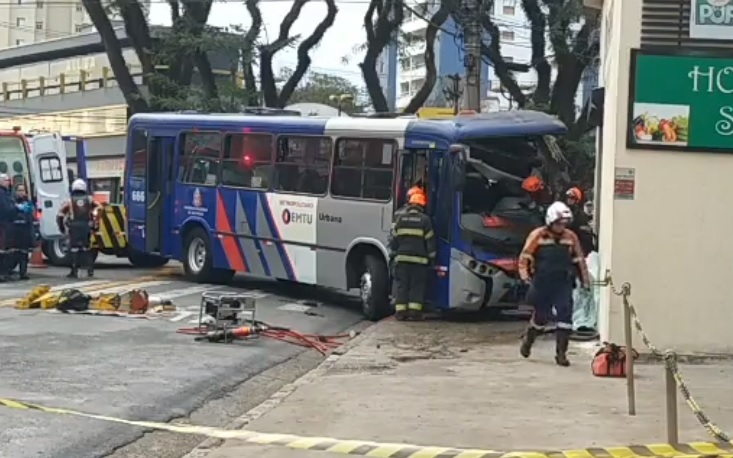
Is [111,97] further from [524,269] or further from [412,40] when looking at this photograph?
[524,269]

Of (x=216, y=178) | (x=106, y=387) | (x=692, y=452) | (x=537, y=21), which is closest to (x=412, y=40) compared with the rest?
(x=537, y=21)

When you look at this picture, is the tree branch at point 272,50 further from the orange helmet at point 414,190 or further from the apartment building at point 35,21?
the apartment building at point 35,21

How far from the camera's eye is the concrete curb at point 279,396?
28.3 ft

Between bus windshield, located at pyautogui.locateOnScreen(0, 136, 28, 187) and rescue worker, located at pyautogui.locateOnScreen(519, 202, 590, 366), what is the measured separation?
A: 45.6 feet

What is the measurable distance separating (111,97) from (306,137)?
122ft

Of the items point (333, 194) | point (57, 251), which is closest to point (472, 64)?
point (333, 194)

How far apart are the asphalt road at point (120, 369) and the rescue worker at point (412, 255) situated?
3.36ft

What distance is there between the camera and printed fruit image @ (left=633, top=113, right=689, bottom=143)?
502 inches

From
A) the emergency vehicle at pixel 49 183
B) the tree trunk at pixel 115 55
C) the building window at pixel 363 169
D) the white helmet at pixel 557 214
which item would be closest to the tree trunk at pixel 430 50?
the tree trunk at pixel 115 55

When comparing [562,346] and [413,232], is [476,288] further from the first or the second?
[562,346]

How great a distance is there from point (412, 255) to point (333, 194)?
2687 millimetres

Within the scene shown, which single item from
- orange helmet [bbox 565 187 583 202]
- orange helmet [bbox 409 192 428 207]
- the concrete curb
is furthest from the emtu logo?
the concrete curb

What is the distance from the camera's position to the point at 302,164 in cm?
1909

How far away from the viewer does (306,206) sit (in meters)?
18.8
